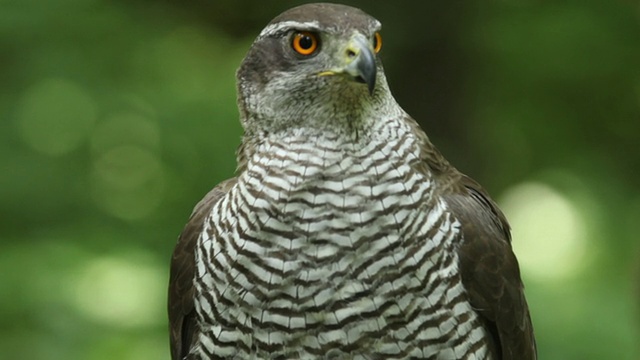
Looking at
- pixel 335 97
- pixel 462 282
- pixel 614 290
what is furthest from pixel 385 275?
pixel 614 290

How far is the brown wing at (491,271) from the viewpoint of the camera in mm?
3867

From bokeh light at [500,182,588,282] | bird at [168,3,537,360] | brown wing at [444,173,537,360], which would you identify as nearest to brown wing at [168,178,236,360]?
bird at [168,3,537,360]

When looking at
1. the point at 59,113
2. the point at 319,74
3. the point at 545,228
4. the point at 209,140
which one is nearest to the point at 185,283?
the point at 319,74

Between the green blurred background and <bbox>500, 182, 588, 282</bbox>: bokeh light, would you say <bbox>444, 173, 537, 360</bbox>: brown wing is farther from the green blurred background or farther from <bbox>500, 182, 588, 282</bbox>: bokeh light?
<bbox>500, 182, 588, 282</bbox>: bokeh light

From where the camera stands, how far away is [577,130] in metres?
7.61

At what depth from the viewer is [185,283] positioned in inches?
163

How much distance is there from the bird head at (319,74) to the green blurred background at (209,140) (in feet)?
7.78

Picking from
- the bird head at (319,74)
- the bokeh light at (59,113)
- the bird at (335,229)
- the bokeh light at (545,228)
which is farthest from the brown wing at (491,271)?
the bokeh light at (59,113)

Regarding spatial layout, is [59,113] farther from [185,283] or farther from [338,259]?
[338,259]

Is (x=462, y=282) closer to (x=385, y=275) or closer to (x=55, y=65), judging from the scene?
(x=385, y=275)

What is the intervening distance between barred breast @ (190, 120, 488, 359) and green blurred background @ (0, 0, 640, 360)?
220cm

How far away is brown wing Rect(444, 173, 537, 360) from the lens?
387 cm

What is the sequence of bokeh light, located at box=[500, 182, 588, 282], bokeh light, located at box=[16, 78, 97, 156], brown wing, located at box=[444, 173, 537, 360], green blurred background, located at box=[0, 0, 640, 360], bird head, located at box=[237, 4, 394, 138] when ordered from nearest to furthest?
bird head, located at box=[237, 4, 394, 138]
brown wing, located at box=[444, 173, 537, 360]
green blurred background, located at box=[0, 0, 640, 360]
bokeh light, located at box=[16, 78, 97, 156]
bokeh light, located at box=[500, 182, 588, 282]

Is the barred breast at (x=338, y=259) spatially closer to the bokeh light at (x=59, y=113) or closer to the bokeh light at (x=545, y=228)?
the bokeh light at (x=59, y=113)
